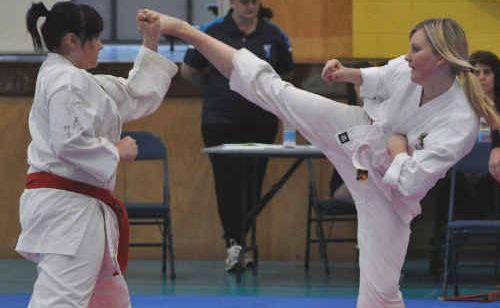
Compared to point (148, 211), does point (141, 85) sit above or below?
above

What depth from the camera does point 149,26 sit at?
3.92 m

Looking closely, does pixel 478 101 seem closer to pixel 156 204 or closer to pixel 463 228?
pixel 463 228

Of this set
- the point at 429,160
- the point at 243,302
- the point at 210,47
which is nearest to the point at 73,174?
the point at 210,47

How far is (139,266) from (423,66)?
393 centimetres

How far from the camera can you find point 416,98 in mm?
3990

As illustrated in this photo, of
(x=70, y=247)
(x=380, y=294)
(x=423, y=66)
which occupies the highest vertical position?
(x=423, y=66)

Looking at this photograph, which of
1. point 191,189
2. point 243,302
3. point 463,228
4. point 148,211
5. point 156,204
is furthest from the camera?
point 191,189

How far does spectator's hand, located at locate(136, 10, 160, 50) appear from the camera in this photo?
3.89 metres

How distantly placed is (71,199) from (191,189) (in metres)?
4.04

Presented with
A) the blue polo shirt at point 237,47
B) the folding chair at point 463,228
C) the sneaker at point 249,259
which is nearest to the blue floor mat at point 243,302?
the folding chair at point 463,228

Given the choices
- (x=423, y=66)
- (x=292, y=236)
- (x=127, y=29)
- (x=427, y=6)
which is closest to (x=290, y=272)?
(x=292, y=236)

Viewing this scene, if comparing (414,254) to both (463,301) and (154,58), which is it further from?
(154,58)

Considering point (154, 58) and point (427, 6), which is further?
point (427, 6)

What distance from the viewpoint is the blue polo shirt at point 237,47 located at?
690cm
